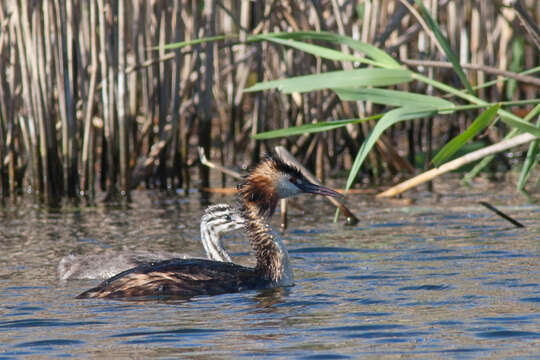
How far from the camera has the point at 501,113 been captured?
5.74 metres

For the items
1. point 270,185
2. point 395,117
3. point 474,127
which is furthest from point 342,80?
point 270,185

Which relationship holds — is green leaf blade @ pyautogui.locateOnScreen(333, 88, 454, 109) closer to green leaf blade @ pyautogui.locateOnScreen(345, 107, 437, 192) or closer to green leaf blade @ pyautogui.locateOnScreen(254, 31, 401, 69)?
green leaf blade @ pyautogui.locateOnScreen(345, 107, 437, 192)

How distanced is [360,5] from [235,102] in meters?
Answer: 2.12

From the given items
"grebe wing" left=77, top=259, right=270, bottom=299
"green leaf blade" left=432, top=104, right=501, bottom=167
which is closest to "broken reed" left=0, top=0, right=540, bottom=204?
"grebe wing" left=77, top=259, right=270, bottom=299

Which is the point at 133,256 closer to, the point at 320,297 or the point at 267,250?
the point at 267,250

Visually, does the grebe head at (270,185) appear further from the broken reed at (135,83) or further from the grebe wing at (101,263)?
the broken reed at (135,83)

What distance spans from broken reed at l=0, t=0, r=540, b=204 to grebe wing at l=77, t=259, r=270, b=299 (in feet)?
14.2

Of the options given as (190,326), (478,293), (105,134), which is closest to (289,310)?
(190,326)

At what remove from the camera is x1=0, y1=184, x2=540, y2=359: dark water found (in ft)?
16.6

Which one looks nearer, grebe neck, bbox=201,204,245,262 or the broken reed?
grebe neck, bbox=201,204,245,262

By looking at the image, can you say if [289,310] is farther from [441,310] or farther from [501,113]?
[501,113]

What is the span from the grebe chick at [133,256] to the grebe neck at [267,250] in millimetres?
676

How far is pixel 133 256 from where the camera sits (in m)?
7.66

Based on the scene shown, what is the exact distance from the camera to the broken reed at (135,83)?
10945 millimetres
